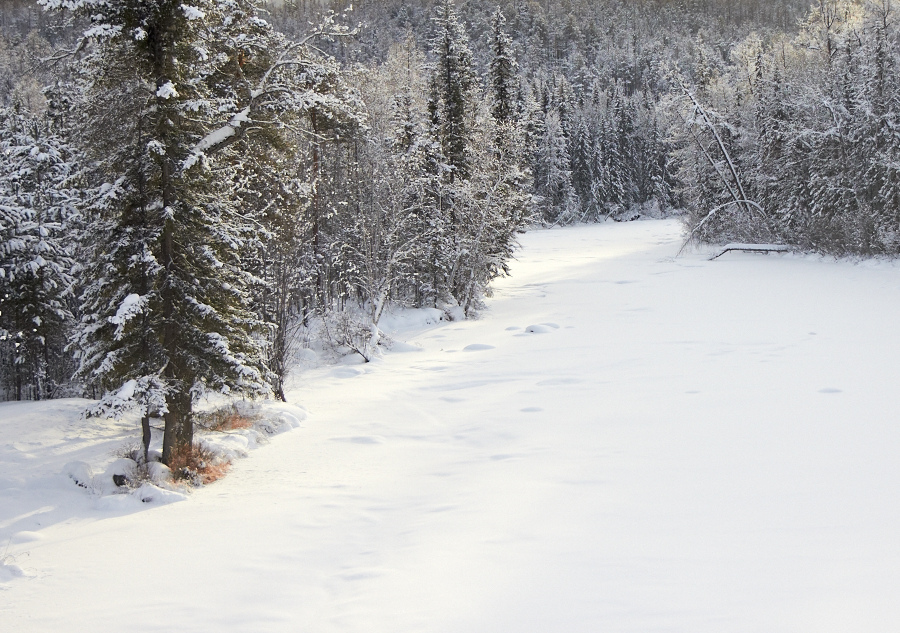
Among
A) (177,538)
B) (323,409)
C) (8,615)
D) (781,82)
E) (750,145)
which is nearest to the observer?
(8,615)

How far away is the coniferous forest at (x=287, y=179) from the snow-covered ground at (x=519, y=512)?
1.43 meters

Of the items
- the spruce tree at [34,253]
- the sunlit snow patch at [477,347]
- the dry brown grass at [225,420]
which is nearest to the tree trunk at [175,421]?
the dry brown grass at [225,420]

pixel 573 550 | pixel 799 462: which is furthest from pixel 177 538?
pixel 799 462

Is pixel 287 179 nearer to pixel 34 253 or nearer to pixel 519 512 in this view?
pixel 519 512

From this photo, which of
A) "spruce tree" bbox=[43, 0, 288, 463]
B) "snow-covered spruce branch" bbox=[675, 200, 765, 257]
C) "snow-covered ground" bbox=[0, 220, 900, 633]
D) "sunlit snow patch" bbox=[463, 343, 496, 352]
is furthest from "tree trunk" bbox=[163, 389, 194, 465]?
"snow-covered spruce branch" bbox=[675, 200, 765, 257]

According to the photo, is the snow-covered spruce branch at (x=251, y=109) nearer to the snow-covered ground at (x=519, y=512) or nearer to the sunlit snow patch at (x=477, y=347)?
the snow-covered ground at (x=519, y=512)

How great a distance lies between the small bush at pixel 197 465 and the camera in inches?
307

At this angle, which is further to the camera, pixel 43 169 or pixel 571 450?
pixel 43 169

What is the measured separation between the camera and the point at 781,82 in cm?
3122

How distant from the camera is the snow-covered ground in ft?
15.1

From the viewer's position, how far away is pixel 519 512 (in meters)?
6.33

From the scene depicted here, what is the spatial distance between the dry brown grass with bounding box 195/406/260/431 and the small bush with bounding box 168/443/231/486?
4.01 feet

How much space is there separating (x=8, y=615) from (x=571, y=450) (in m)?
5.82

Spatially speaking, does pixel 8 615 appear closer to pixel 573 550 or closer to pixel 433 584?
pixel 433 584
